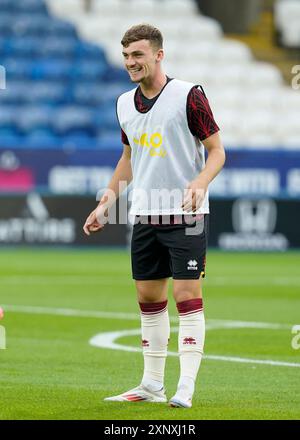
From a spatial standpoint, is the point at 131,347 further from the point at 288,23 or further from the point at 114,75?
the point at 288,23

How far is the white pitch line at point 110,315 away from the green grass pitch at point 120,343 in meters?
0.01

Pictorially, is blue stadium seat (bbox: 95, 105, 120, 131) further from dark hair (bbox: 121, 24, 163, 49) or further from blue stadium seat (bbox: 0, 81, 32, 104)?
dark hair (bbox: 121, 24, 163, 49)

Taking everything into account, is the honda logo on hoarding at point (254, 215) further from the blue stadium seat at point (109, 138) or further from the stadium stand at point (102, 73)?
the blue stadium seat at point (109, 138)

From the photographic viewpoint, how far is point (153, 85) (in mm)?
7234

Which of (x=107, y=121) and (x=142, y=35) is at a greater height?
(x=142, y=35)

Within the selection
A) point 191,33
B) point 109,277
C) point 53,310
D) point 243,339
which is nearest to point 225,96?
point 191,33

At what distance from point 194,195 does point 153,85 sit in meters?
0.79

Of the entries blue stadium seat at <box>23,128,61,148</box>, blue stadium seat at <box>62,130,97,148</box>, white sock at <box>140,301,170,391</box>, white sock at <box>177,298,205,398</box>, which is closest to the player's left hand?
white sock at <box>177,298,205,398</box>

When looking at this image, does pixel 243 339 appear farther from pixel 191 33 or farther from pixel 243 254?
pixel 191 33

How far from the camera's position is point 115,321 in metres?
12.1

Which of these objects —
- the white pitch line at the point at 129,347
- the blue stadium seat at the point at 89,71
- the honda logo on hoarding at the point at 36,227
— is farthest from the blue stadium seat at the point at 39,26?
the white pitch line at the point at 129,347

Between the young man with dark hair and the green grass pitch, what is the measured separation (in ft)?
1.15

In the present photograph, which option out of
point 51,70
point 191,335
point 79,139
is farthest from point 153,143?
point 51,70

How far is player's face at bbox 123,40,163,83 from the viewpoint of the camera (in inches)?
278
